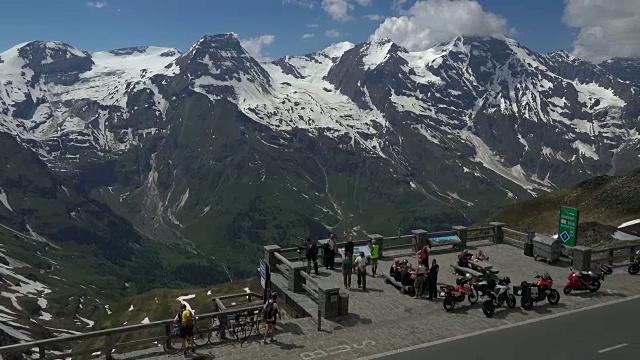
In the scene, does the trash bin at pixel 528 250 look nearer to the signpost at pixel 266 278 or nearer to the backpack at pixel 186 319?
the signpost at pixel 266 278

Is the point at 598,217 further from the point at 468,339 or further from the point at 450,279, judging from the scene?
A: the point at 468,339

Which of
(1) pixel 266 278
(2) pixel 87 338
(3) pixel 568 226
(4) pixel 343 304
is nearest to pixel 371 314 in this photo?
(4) pixel 343 304

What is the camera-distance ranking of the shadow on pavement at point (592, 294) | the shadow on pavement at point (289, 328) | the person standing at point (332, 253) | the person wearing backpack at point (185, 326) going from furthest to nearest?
1. the person standing at point (332, 253)
2. the shadow on pavement at point (592, 294)
3. the shadow on pavement at point (289, 328)
4. the person wearing backpack at point (185, 326)

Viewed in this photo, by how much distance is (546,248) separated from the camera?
3356 cm

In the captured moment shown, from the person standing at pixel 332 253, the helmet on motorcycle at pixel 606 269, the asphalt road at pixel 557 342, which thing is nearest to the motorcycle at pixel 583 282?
the asphalt road at pixel 557 342

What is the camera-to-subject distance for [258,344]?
21250mm

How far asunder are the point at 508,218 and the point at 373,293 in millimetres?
58311

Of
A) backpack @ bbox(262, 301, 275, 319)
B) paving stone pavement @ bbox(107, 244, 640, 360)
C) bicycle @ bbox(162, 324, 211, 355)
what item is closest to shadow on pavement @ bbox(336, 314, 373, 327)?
paving stone pavement @ bbox(107, 244, 640, 360)

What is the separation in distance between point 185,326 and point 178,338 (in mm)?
1635

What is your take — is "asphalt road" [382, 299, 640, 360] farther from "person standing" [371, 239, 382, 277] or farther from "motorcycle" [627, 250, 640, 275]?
"person standing" [371, 239, 382, 277]

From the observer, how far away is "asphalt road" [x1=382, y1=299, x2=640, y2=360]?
20.0 meters

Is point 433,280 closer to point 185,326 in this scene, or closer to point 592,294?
point 592,294

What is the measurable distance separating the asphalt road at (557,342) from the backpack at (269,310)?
5161mm

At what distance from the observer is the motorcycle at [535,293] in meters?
25.3
